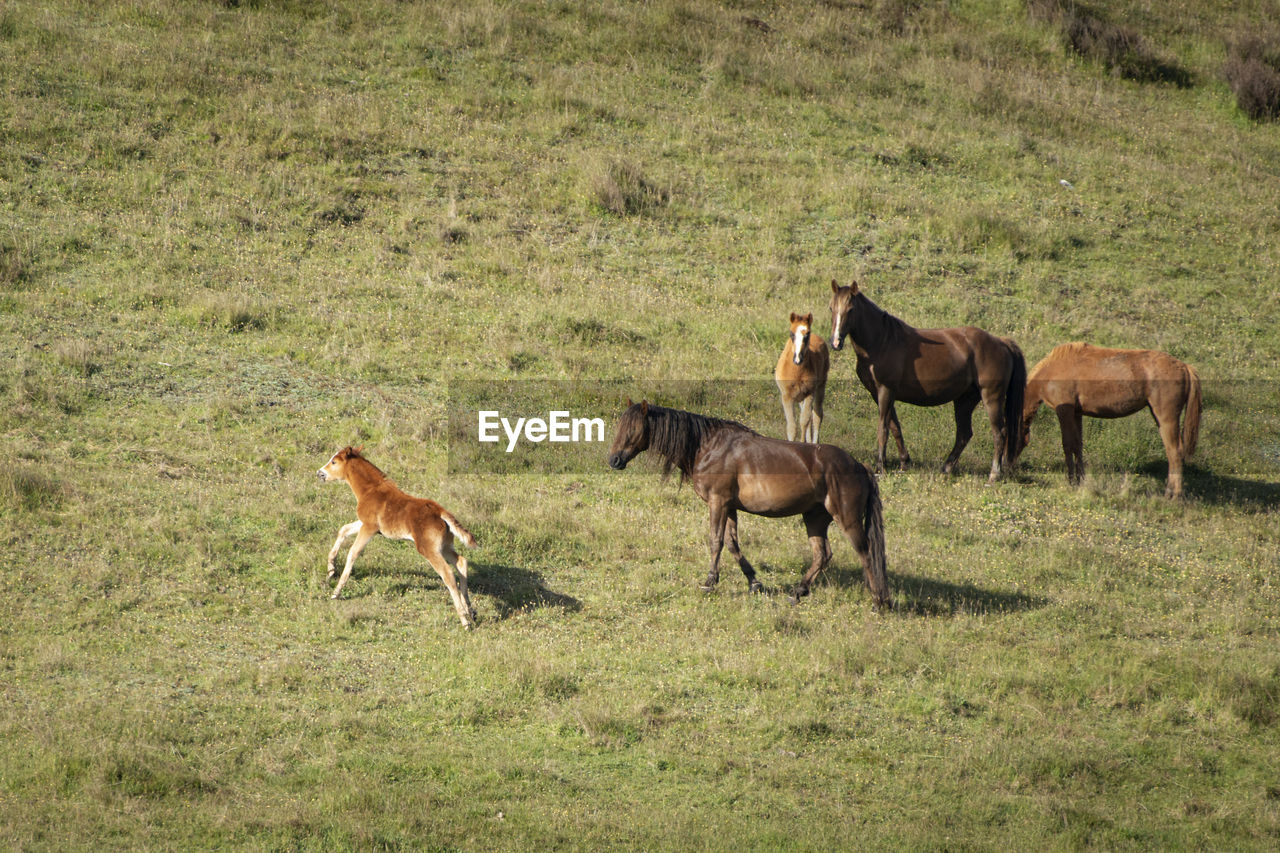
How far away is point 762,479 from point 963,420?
21.9ft

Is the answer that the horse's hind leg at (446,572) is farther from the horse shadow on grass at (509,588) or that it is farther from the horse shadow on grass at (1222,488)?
the horse shadow on grass at (1222,488)

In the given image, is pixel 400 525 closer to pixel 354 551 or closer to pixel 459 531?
pixel 354 551

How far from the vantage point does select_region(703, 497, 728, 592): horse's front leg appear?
13219 mm

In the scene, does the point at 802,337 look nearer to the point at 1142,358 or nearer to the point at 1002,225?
the point at 1142,358

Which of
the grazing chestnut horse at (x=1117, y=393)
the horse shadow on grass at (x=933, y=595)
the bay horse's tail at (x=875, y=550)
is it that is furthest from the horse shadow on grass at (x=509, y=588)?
the grazing chestnut horse at (x=1117, y=393)

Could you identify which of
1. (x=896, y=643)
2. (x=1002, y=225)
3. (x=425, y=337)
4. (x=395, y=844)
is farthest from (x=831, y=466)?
(x=1002, y=225)

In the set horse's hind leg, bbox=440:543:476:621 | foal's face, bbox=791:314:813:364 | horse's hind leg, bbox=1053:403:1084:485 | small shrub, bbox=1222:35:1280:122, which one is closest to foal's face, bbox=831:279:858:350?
foal's face, bbox=791:314:813:364

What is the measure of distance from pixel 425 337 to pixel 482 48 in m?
12.9

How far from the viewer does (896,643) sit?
12.2 m

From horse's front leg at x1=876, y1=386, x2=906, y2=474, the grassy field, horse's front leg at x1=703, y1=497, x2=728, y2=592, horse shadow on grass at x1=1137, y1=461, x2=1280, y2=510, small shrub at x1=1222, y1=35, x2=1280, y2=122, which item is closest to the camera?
the grassy field

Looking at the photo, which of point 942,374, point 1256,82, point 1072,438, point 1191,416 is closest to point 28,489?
point 942,374

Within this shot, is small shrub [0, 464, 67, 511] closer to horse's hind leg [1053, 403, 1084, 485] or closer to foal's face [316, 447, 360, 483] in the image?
foal's face [316, 447, 360, 483]

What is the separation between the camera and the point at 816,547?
1313 cm
